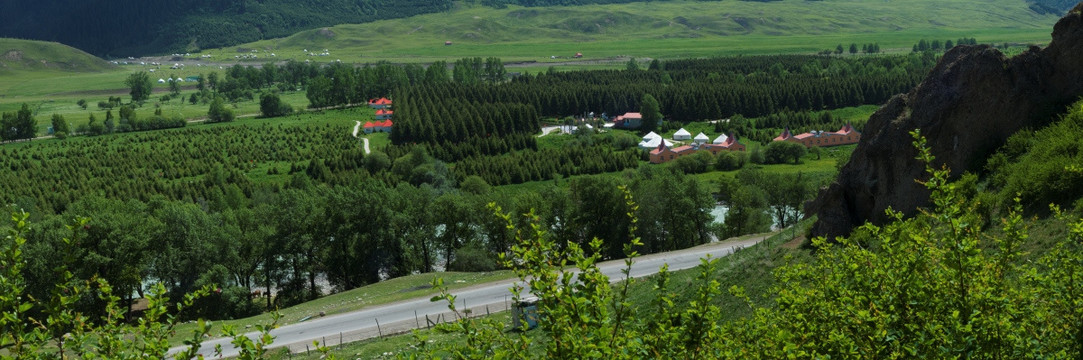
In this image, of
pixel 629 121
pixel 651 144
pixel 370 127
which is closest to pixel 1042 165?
pixel 651 144

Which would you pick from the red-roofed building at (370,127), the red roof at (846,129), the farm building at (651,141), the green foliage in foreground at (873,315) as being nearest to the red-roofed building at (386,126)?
the red-roofed building at (370,127)

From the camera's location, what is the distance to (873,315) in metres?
10.6

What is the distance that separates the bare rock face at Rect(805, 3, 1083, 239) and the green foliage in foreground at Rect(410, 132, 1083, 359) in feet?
55.7

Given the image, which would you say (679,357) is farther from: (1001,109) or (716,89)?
(716,89)

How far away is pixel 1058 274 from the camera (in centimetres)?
1088

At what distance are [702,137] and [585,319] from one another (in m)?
108

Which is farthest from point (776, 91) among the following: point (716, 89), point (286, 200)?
point (286, 200)

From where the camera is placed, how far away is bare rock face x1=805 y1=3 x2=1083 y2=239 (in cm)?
2697

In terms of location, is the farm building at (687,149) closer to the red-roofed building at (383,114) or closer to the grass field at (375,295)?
the red-roofed building at (383,114)

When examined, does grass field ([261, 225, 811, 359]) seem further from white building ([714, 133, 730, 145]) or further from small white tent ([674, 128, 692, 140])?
small white tent ([674, 128, 692, 140])

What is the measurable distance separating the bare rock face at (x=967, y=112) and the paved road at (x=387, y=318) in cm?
870

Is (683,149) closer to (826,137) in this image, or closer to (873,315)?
(826,137)

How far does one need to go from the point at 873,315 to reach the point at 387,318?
2834 cm

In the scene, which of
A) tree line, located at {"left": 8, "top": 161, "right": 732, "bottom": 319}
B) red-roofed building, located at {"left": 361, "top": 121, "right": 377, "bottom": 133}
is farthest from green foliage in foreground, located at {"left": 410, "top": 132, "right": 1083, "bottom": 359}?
red-roofed building, located at {"left": 361, "top": 121, "right": 377, "bottom": 133}
